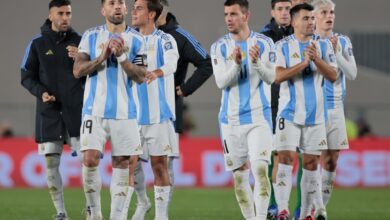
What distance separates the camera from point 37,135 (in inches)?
503

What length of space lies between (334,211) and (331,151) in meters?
2.24

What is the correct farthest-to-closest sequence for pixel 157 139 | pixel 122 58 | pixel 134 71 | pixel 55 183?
pixel 55 183
pixel 157 139
pixel 134 71
pixel 122 58

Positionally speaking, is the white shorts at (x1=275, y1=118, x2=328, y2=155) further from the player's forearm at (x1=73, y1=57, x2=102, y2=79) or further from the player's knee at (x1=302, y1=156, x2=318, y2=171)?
the player's forearm at (x1=73, y1=57, x2=102, y2=79)

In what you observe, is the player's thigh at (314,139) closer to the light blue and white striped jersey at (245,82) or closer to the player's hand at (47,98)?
the light blue and white striped jersey at (245,82)

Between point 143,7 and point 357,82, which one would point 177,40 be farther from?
point 357,82

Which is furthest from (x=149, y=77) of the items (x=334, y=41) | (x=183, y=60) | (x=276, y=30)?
(x=276, y=30)

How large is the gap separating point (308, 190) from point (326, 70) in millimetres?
1330

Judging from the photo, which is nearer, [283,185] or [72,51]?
[72,51]

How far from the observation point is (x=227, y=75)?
10938mm

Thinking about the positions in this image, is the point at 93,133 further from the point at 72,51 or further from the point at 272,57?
the point at 272,57

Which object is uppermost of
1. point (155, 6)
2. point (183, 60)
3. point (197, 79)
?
point (155, 6)

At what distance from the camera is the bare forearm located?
11734 mm

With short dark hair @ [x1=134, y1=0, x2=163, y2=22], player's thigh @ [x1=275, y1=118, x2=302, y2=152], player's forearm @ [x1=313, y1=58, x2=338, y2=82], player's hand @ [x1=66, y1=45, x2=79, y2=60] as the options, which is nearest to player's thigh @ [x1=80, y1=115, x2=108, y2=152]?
player's hand @ [x1=66, y1=45, x2=79, y2=60]

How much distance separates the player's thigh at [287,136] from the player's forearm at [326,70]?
2.15ft
